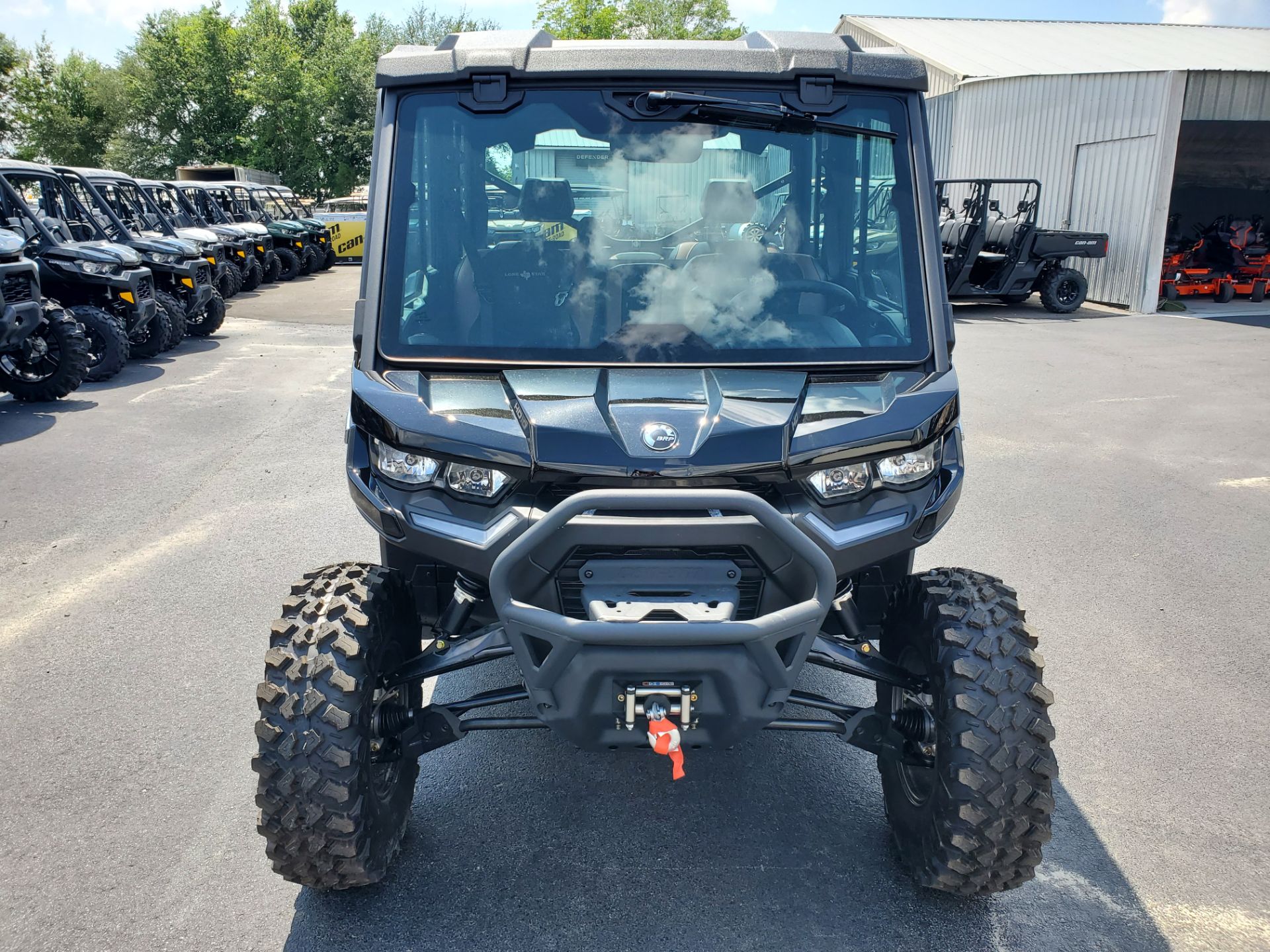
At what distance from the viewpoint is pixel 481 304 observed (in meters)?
2.96

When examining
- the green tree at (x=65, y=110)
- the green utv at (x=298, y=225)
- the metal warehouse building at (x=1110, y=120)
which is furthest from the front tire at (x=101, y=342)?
the green tree at (x=65, y=110)

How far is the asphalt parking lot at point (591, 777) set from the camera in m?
2.85

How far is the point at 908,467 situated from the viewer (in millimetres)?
2715

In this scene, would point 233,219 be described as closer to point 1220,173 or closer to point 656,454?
point 656,454

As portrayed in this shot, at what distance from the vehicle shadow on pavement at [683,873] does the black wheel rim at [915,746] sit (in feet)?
0.89

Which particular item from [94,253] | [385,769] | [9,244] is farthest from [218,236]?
[385,769]

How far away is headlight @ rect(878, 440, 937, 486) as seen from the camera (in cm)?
269

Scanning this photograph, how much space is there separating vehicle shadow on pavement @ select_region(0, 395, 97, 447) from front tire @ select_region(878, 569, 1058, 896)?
7937 mm

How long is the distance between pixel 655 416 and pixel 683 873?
4.63 feet

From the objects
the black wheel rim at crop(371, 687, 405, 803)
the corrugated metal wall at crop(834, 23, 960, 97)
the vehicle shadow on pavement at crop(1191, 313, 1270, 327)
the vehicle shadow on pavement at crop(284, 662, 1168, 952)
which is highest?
the corrugated metal wall at crop(834, 23, 960, 97)

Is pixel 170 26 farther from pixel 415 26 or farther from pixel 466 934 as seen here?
pixel 466 934

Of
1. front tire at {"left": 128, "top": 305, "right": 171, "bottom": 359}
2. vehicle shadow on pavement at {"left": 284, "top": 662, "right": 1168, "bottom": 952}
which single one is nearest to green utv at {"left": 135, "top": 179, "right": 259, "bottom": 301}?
front tire at {"left": 128, "top": 305, "right": 171, "bottom": 359}

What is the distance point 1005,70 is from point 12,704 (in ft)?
86.4

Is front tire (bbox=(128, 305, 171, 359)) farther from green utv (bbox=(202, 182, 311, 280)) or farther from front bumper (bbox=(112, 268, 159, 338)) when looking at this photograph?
green utv (bbox=(202, 182, 311, 280))
